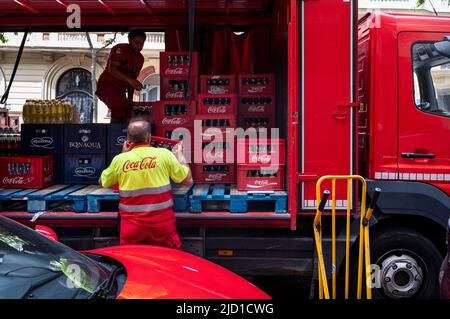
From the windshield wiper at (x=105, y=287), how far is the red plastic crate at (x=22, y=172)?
2.52m

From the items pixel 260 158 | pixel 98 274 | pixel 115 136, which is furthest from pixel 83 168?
pixel 98 274

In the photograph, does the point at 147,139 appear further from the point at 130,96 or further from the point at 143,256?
the point at 130,96

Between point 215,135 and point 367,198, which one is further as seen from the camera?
point 215,135

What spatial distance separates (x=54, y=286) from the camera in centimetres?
252

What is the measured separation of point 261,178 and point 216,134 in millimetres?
768

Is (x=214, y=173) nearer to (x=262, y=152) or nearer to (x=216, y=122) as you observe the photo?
(x=216, y=122)

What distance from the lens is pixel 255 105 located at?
5.68 meters

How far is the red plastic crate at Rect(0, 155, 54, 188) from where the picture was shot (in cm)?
512

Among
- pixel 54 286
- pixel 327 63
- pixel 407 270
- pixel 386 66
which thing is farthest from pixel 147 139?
pixel 407 270

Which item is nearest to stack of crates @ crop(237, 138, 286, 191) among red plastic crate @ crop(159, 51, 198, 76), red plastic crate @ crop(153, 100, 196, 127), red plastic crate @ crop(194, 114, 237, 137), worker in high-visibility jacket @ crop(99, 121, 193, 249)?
red plastic crate @ crop(194, 114, 237, 137)

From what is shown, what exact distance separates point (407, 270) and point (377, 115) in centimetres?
152

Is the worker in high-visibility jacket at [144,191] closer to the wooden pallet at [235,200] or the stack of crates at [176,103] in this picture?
the wooden pallet at [235,200]

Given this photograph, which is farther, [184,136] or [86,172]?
[86,172]

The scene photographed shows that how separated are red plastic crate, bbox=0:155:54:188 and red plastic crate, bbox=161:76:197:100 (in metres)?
1.57
